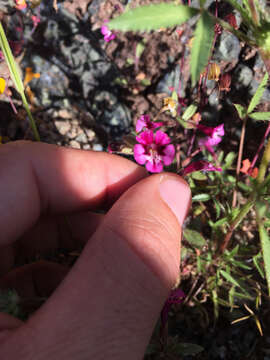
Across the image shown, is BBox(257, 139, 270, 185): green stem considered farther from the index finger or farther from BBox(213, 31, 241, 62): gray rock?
BBox(213, 31, 241, 62): gray rock

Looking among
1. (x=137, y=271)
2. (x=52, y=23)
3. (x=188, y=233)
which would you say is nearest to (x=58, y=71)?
(x=52, y=23)

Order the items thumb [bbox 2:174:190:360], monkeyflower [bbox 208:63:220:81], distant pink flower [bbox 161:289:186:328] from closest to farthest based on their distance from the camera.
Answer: thumb [bbox 2:174:190:360] → distant pink flower [bbox 161:289:186:328] → monkeyflower [bbox 208:63:220:81]

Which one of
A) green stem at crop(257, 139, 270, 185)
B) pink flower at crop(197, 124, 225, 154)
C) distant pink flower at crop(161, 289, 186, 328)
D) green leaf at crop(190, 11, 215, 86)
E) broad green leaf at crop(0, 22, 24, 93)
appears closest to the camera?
green leaf at crop(190, 11, 215, 86)

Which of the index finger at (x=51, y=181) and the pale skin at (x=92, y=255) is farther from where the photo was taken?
the index finger at (x=51, y=181)

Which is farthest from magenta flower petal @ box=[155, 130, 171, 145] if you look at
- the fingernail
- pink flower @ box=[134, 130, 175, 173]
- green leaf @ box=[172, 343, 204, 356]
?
green leaf @ box=[172, 343, 204, 356]

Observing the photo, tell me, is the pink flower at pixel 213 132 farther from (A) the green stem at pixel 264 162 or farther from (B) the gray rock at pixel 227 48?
(B) the gray rock at pixel 227 48

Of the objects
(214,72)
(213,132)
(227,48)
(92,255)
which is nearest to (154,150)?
(213,132)

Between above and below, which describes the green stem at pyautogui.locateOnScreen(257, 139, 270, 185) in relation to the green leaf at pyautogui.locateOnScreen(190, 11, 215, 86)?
below

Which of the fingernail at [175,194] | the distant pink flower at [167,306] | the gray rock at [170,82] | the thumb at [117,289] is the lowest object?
the distant pink flower at [167,306]

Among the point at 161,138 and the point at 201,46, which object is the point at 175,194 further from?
the point at 201,46

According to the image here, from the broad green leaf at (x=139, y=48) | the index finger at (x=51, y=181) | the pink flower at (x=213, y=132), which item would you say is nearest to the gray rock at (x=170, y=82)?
the broad green leaf at (x=139, y=48)
